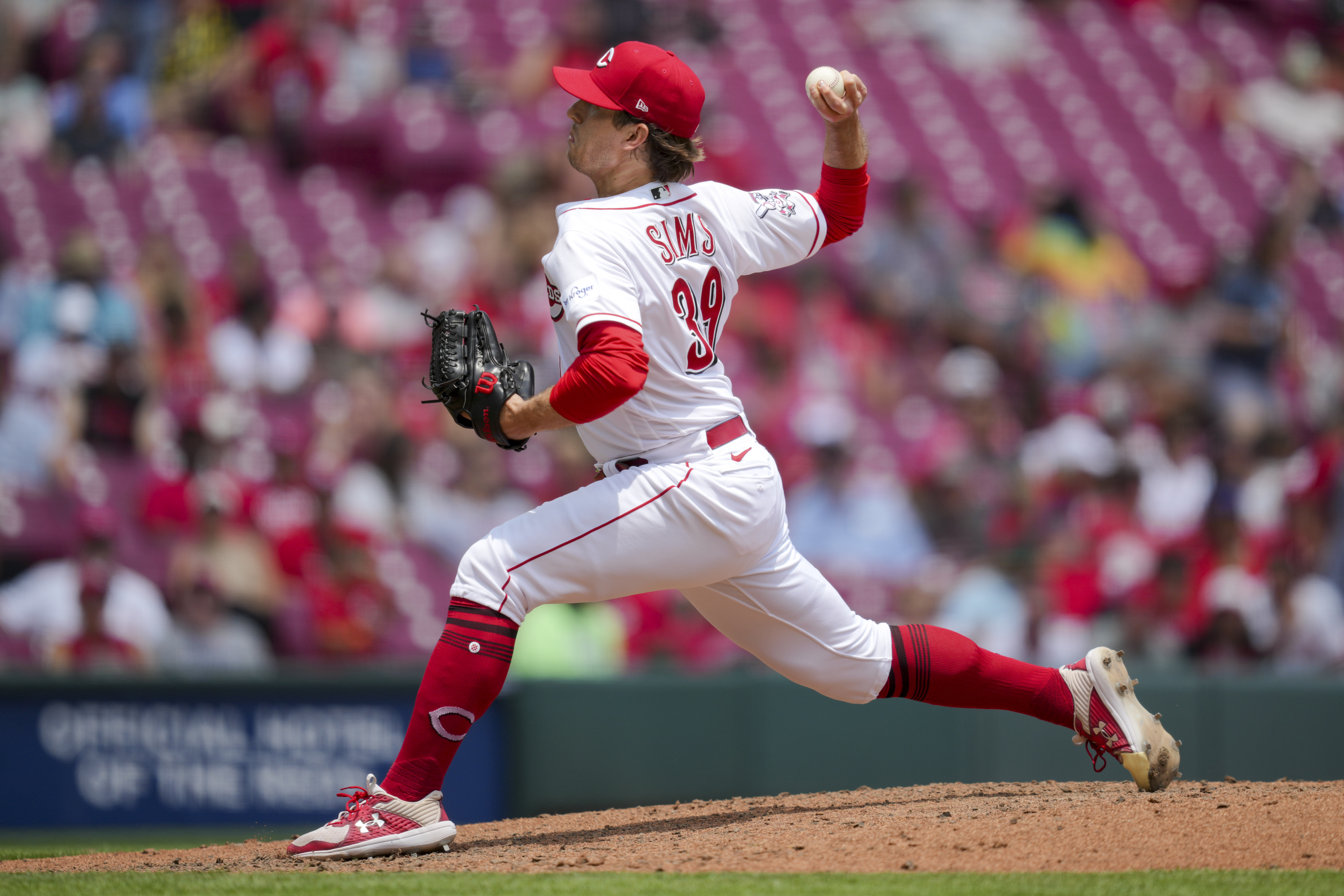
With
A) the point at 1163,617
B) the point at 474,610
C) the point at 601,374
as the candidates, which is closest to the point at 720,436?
the point at 601,374

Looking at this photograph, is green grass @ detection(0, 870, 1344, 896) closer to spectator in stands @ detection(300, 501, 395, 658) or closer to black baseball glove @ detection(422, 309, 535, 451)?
black baseball glove @ detection(422, 309, 535, 451)

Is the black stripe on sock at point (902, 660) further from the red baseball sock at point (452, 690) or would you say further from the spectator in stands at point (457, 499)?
the spectator in stands at point (457, 499)

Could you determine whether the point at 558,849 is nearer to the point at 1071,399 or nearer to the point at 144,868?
the point at 144,868

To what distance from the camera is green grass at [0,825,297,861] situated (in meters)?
5.18

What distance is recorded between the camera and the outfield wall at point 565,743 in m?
5.52

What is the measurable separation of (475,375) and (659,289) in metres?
0.44

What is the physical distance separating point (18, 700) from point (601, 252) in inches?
149

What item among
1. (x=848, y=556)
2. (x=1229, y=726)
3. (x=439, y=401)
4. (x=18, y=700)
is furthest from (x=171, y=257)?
(x=1229, y=726)

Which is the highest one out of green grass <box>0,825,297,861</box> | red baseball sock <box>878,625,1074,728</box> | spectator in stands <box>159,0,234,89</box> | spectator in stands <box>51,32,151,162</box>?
spectator in stands <box>159,0,234,89</box>

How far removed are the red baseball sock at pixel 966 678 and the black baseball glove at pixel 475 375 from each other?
1.06 m

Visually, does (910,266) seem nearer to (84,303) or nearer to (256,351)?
(256,351)

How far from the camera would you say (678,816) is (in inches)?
147

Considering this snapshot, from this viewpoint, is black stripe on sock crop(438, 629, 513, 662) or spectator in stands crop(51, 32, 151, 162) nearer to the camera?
black stripe on sock crop(438, 629, 513, 662)

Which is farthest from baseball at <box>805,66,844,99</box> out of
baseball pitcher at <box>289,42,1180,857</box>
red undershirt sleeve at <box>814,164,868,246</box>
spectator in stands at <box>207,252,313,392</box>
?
spectator in stands at <box>207,252,313,392</box>
